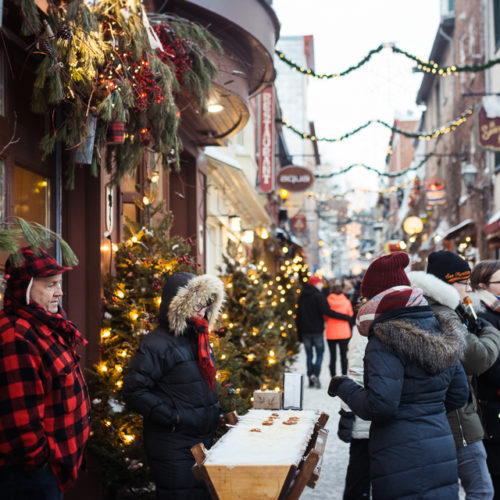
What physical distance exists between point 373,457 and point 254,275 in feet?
23.9

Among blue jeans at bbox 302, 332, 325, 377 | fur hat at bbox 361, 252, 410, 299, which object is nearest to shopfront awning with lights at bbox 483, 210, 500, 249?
blue jeans at bbox 302, 332, 325, 377

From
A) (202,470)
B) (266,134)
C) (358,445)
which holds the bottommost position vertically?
(358,445)

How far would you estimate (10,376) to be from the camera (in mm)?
3305

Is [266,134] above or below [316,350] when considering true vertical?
above

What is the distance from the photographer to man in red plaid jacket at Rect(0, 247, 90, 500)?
3.29 meters

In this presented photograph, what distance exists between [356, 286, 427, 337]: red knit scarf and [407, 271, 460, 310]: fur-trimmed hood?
27.1 inches

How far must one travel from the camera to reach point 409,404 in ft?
11.8

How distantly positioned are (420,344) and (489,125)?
502 inches

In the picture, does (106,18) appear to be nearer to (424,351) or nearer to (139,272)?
(139,272)

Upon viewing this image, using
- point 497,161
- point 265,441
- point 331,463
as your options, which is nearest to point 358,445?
point 265,441

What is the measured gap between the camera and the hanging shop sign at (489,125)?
585 inches

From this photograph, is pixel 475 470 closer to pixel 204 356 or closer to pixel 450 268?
pixel 450 268

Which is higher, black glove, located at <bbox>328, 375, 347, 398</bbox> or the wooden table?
black glove, located at <bbox>328, 375, 347, 398</bbox>

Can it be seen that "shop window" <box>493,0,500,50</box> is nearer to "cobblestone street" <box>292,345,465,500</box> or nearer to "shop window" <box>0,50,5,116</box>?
"cobblestone street" <box>292,345,465,500</box>
